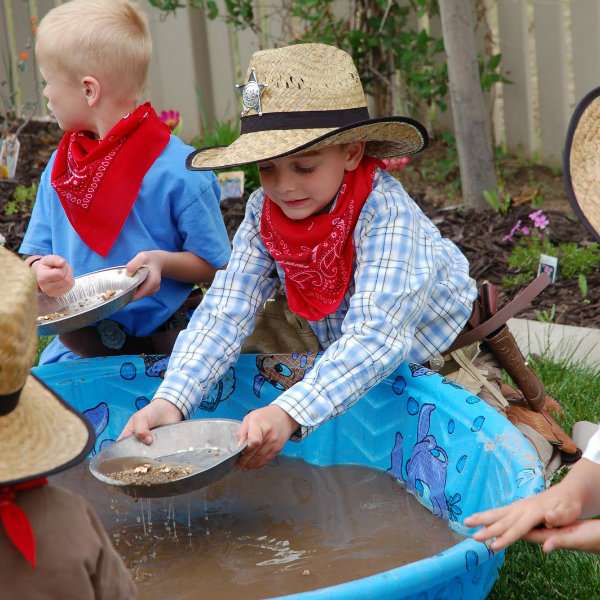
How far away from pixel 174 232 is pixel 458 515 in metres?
1.12

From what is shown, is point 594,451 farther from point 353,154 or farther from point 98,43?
point 98,43

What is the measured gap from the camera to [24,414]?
143 centimetres

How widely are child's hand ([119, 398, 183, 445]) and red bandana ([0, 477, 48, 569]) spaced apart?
979 millimetres

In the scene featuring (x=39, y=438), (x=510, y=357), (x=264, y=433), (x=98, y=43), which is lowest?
(x=510, y=357)

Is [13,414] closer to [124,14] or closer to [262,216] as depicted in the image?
[262,216]

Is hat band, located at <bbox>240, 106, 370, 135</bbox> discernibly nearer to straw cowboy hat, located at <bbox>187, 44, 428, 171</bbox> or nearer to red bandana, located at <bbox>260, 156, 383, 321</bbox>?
straw cowboy hat, located at <bbox>187, 44, 428, 171</bbox>

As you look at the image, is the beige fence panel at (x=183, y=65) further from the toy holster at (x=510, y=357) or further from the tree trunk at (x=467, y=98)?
the toy holster at (x=510, y=357)

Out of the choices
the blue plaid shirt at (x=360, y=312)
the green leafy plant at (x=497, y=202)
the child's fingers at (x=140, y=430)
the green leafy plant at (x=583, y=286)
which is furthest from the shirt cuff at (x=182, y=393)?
the green leafy plant at (x=497, y=202)

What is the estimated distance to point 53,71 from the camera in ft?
9.57

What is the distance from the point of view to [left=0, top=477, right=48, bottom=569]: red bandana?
4.42 ft

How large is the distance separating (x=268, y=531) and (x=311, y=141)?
84 centimetres

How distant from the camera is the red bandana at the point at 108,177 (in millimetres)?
2902

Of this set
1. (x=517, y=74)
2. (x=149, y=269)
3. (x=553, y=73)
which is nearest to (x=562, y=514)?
(x=149, y=269)

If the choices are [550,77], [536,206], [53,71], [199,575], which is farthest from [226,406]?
[550,77]
